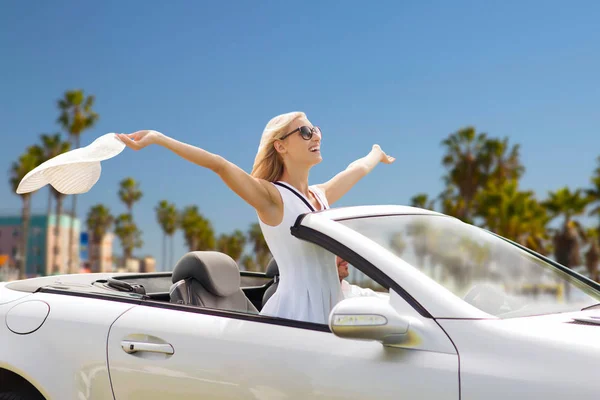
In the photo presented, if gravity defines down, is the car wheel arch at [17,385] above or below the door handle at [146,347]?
below

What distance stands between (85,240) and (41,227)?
8.14 meters

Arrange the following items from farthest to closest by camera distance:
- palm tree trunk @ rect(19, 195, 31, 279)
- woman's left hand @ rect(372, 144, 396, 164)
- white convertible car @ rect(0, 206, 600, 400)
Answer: palm tree trunk @ rect(19, 195, 31, 279) → woman's left hand @ rect(372, 144, 396, 164) → white convertible car @ rect(0, 206, 600, 400)

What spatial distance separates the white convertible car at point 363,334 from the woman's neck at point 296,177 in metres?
0.72

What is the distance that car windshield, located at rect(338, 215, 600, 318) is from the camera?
2.82 metres

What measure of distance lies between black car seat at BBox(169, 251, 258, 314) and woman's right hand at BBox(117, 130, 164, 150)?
0.86 m

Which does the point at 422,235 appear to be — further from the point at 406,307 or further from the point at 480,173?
the point at 480,173

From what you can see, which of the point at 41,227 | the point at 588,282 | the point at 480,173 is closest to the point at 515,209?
the point at 480,173

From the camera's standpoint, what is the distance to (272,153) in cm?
396

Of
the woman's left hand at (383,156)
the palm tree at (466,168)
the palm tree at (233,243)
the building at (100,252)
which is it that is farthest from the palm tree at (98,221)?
the woman's left hand at (383,156)

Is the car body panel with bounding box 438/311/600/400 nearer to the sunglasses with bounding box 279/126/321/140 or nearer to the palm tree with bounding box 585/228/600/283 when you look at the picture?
the sunglasses with bounding box 279/126/321/140

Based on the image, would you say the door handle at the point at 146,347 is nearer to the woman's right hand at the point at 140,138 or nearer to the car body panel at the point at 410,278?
the car body panel at the point at 410,278

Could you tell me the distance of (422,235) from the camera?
3145 mm

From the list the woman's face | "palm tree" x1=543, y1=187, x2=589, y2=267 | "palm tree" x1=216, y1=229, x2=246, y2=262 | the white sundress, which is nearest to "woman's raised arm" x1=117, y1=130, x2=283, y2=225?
the white sundress

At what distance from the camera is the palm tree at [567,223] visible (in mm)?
52344
